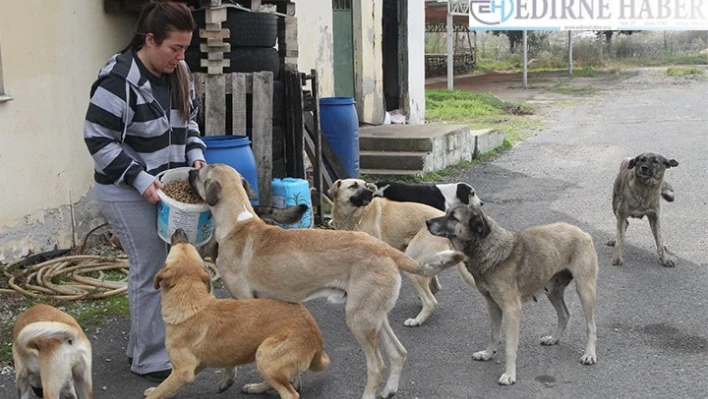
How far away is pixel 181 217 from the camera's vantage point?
4.86 metres

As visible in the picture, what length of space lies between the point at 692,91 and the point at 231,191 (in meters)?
23.7

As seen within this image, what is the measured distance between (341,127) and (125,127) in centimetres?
539

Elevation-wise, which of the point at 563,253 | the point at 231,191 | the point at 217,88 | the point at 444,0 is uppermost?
the point at 444,0

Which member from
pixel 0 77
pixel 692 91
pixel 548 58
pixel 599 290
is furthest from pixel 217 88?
pixel 548 58

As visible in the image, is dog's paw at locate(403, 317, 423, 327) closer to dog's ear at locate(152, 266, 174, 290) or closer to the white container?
the white container

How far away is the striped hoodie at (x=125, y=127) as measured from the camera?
4.71 meters

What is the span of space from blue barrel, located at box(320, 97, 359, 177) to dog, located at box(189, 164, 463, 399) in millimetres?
4821

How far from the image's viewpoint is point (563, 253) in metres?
5.61

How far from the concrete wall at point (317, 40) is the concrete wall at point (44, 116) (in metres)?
4.00

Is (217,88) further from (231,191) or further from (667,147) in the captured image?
(667,147)

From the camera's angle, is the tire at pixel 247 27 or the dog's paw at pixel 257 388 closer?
the dog's paw at pixel 257 388

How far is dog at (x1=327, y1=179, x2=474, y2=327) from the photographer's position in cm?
645

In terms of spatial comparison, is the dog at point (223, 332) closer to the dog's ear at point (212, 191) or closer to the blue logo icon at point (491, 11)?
the dog's ear at point (212, 191)

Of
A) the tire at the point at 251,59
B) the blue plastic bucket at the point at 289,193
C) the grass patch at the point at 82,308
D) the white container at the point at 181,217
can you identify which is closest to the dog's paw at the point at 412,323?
the white container at the point at 181,217
